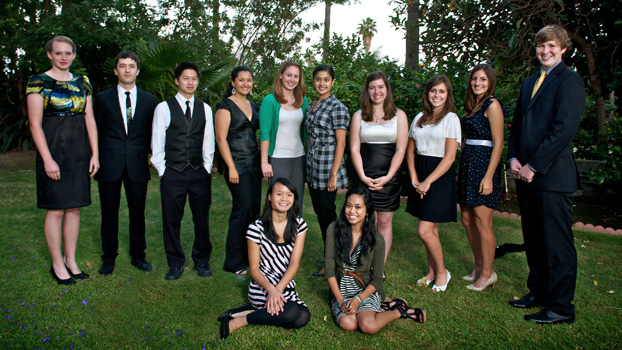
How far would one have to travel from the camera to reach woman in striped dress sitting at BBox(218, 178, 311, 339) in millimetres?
3018

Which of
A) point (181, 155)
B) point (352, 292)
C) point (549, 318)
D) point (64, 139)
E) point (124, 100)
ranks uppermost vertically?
point (124, 100)

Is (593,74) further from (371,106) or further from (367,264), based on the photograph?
(367,264)

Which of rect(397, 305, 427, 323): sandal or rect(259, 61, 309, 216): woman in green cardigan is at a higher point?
rect(259, 61, 309, 216): woman in green cardigan

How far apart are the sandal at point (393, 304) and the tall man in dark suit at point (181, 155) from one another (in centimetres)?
166

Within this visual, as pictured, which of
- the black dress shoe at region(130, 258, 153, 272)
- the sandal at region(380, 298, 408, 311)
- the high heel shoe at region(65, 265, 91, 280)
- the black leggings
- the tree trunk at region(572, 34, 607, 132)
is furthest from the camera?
the tree trunk at region(572, 34, 607, 132)

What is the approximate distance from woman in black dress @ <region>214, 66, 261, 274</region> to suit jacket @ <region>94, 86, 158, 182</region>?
0.68 meters

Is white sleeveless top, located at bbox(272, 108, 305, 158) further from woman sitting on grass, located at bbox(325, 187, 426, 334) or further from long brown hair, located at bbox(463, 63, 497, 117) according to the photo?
long brown hair, located at bbox(463, 63, 497, 117)

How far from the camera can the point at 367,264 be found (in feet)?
10.8

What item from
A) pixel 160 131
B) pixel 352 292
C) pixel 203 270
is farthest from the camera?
pixel 203 270

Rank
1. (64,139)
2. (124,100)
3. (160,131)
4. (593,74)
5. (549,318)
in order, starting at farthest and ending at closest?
(593,74), (124,100), (160,131), (64,139), (549,318)

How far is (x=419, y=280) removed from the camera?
385 cm

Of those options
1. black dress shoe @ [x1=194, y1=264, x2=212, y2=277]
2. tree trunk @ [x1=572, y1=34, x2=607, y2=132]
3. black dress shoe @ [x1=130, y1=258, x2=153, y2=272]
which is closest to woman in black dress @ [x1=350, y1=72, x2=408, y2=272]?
black dress shoe @ [x1=194, y1=264, x2=212, y2=277]

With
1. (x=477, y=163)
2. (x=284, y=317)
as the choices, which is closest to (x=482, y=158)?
(x=477, y=163)

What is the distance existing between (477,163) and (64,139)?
3.40 meters
